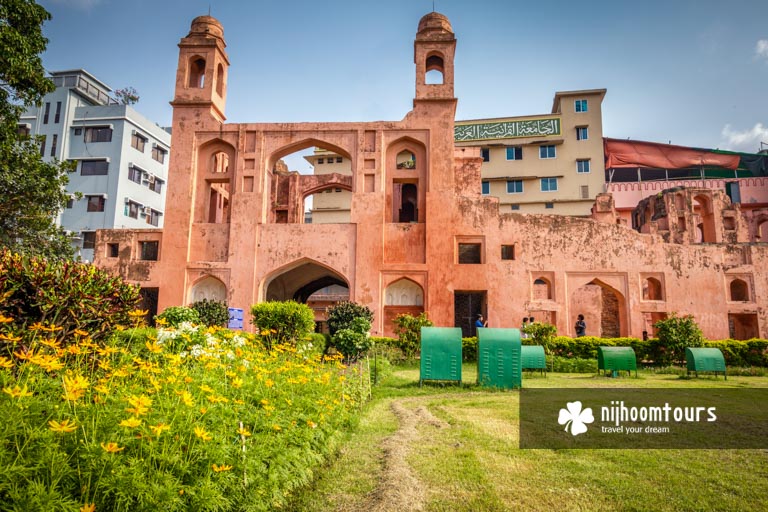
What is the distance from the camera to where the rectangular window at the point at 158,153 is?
32.1 metres

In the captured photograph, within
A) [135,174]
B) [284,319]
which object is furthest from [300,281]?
[135,174]

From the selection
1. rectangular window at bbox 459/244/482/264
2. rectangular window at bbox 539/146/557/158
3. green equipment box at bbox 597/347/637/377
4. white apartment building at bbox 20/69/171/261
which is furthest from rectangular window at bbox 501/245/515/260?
white apartment building at bbox 20/69/171/261

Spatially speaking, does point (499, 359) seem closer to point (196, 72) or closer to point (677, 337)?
point (677, 337)

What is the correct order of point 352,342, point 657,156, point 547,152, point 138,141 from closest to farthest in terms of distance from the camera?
1. point 352,342
2. point 138,141
3. point 547,152
4. point 657,156

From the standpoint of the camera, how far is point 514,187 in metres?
32.3

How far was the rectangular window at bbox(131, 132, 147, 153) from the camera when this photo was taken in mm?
29844

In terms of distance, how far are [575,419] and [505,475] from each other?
2.08m

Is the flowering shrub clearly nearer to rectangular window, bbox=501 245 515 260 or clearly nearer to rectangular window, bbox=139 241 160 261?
rectangular window, bbox=501 245 515 260

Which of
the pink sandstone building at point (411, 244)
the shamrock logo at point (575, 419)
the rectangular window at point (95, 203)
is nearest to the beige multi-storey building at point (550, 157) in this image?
the pink sandstone building at point (411, 244)

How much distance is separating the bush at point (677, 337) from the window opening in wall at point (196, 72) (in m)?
19.9

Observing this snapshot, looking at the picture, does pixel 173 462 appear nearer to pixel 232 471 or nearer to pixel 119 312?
pixel 232 471

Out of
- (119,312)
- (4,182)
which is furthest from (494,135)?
(119,312)

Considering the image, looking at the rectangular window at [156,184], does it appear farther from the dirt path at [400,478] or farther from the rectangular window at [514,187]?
the dirt path at [400,478]

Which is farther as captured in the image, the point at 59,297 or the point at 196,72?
the point at 196,72
